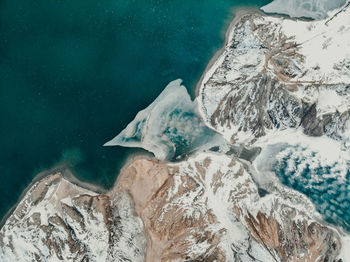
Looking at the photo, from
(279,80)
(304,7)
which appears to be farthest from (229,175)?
(304,7)

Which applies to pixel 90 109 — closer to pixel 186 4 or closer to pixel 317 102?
pixel 186 4

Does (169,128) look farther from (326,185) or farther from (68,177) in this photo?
(326,185)

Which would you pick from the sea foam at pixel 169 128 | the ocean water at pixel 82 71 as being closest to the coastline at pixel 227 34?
the ocean water at pixel 82 71

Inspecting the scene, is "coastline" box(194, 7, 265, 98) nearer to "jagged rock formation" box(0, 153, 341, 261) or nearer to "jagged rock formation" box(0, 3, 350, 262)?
"jagged rock formation" box(0, 3, 350, 262)

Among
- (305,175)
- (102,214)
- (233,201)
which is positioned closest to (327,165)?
(305,175)

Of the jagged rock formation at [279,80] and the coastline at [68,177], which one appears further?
the coastline at [68,177]

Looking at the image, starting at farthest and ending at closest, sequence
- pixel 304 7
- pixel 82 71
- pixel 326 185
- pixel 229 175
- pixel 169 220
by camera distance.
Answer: pixel 304 7 < pixel 82 71 < pixel 229 175 < pixel 326 185 < pixel 169 220

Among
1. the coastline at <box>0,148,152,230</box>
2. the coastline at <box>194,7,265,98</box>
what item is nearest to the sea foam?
the coastline at <box>0,148,152,230</box>

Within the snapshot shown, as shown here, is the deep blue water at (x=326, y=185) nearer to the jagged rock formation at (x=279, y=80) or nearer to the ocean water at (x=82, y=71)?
the jagged rock formation at (x=279, y=80)
